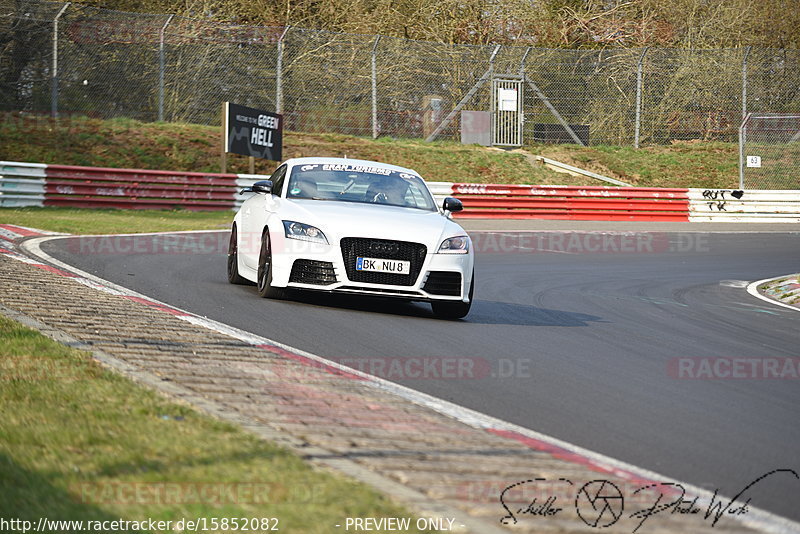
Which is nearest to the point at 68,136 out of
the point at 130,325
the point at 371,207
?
the point at 371,207

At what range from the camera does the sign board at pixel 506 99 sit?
113 feet

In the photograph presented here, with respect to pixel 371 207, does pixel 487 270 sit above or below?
below

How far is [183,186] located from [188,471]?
22.4 meters

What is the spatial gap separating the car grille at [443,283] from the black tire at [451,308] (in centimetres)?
14

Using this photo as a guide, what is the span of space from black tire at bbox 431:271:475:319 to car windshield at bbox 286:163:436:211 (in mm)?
1232

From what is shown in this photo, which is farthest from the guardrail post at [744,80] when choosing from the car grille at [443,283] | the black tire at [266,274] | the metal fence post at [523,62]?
the black tire at [266,274]

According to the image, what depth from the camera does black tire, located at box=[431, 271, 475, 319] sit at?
10.6 meters

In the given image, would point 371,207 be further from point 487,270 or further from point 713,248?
point 713,248

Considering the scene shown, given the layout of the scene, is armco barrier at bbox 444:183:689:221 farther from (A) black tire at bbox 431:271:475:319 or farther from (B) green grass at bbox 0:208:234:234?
(A) black tire at bbox 431:271:475:319

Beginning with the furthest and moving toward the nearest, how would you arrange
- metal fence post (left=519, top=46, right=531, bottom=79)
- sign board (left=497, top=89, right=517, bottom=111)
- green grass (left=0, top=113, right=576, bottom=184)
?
sign board (left=497, top=89, right=517, bottom=111) < metal fence post (left=519, top=46, right=531, bottom=79) < green grass (left=0, top=113, right=576, bottom=184)

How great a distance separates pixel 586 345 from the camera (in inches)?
369

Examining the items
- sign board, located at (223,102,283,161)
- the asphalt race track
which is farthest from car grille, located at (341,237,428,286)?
sign board, located at (223,102,283,161)

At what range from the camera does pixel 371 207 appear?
36.0 feet

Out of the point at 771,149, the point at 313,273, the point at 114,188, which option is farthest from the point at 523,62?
the point at 313,273
